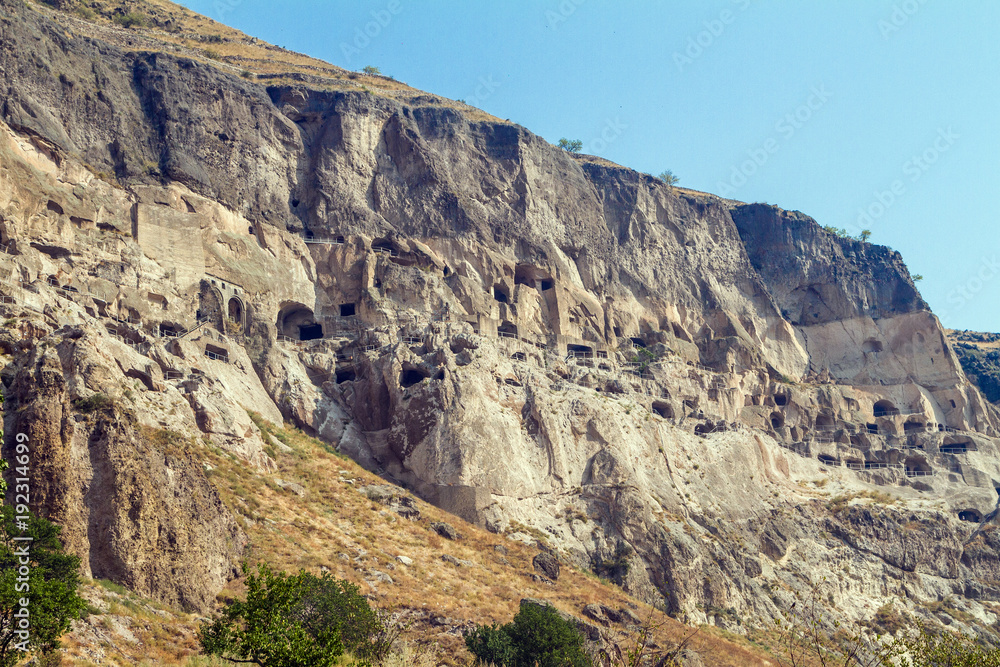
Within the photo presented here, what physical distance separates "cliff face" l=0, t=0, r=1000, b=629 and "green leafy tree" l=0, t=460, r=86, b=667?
6.95 ft

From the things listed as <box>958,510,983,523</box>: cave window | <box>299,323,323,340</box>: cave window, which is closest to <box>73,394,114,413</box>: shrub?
→ <box>299,323,323,340</box>: cave window

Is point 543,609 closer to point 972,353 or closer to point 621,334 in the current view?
point 621,334

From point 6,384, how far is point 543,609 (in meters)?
20.3

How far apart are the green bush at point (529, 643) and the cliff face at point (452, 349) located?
30.3 feet

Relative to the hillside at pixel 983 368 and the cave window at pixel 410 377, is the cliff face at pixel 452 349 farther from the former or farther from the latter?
the hillside at pixel 983 368

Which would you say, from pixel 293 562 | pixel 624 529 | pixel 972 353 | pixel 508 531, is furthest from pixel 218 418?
pixel 972 353

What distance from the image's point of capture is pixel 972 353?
285 ft

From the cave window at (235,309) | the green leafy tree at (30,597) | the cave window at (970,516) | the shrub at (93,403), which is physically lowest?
the green leafy tree at (30,597)

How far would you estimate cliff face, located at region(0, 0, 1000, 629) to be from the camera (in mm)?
37281

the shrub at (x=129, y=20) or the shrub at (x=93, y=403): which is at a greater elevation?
the shrub at (x=129, y=20)

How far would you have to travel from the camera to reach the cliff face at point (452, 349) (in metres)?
37.3

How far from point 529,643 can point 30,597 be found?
16.9m

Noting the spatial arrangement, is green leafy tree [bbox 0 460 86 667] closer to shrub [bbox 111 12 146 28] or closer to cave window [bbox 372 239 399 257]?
cave window [bbox 372 239 399 257]

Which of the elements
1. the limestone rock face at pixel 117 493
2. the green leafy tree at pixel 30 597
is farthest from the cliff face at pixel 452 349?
the green leafy tree at pixel 30 597
